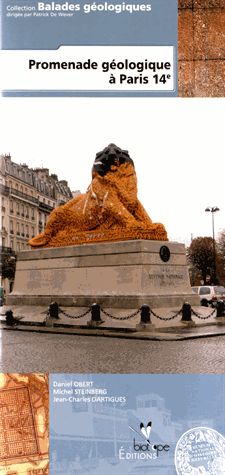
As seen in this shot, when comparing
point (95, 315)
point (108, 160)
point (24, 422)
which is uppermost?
point (108, 160)

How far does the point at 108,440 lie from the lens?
870 cm

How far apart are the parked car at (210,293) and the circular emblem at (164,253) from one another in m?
2.18

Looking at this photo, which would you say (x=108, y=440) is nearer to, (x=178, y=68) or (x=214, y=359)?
(x=214, y=359)

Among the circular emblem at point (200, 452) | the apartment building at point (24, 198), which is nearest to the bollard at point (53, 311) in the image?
the apartment building at point (24, 198)

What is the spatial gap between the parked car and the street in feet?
20.7

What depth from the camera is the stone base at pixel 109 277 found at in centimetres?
1831

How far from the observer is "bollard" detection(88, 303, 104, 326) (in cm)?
1644

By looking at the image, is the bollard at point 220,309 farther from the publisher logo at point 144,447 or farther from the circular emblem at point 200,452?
the publisher logo at point 144,447

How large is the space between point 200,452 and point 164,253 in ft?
34.9

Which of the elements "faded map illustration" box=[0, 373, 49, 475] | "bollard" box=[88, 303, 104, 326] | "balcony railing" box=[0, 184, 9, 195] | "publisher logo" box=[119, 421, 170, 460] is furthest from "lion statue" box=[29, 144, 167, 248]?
"publisher logo" box=[119, 421, 170, 460]

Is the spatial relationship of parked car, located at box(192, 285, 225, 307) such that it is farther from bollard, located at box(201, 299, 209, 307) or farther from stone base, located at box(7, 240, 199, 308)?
stone base, located at box(7, 240, 199, 308)

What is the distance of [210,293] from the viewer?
2119cm

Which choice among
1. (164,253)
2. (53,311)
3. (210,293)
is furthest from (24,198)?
(210,293)

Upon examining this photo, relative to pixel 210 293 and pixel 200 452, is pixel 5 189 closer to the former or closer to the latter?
Answer: pixel 200 452
